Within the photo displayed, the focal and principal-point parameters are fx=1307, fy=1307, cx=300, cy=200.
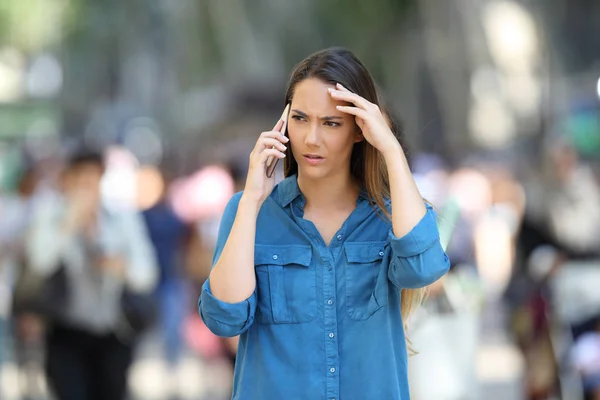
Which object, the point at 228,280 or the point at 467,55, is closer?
the point at 228,280

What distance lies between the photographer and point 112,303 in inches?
295

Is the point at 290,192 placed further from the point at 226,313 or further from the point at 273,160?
the point at 226,313

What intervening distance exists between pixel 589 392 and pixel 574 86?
21593mm

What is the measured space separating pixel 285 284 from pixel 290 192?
0.97ft

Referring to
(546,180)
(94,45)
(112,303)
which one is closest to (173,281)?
(546,180)

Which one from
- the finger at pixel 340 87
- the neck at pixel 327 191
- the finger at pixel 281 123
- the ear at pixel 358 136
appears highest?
the finger at pixel 340 87

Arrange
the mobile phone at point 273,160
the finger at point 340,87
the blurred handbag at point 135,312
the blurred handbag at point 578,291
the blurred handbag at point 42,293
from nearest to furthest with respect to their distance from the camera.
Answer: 1. the finger at point 340,87
2. the mobile phone at point 273,160
3. the blurred handbag at point 42,293
4. the blurred handbag at point 135,312
5. the blurred handbag at point 578,291

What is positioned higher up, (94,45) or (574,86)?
(94,45)

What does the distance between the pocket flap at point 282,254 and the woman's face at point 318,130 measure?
212mm

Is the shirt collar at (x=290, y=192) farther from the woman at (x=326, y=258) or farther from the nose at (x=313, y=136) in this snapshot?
the nose at (x=313, y=136)

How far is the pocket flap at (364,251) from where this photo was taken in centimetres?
364

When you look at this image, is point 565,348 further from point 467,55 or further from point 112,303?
point 467,55

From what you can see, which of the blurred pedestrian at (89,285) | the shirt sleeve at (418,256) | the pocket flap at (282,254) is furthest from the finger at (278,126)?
the blurred pedestrian at (89,285)

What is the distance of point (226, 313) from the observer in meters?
3.55
